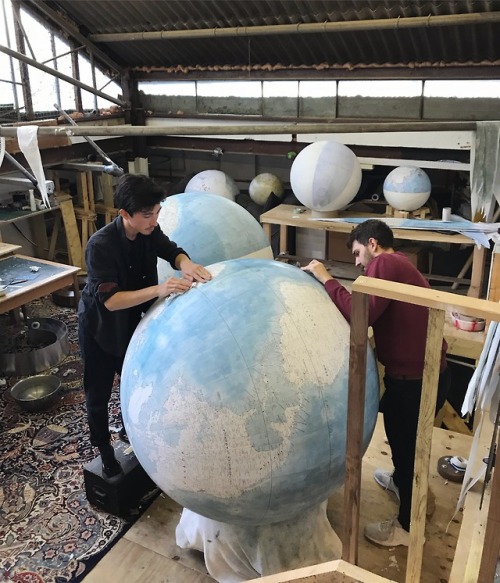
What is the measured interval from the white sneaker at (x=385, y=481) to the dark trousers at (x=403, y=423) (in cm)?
24

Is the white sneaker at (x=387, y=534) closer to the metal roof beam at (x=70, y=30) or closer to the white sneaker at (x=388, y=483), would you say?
the white sneaker at (x=388, y=483)

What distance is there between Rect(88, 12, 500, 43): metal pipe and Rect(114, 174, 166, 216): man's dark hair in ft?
13.9

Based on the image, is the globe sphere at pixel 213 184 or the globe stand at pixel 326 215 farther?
the globe sphere at pixel 213 184

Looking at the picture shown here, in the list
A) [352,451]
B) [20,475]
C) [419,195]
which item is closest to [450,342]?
[419,195]

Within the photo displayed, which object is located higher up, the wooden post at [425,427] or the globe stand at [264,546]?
the wooden post at [425,427]

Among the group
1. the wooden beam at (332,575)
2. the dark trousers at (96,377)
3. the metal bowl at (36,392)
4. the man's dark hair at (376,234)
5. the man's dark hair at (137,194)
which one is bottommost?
the metal bowl at (36,392)

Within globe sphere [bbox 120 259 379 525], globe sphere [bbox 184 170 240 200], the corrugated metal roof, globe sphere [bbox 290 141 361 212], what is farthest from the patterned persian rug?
the corrugated metal roof

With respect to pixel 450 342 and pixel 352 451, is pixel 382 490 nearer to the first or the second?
pixel 352 451

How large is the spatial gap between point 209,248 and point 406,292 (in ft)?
6.75

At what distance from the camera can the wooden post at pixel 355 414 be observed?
1.67m

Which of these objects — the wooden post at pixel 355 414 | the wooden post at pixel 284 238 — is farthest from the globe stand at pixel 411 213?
the wooden post at pixel 355 414

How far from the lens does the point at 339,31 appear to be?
6.03 meters

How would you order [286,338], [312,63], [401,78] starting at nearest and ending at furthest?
[286,338]
[401,78]
[312,63]

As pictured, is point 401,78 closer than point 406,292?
No
